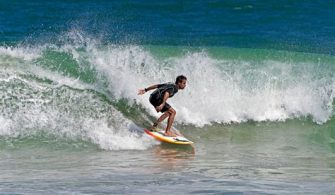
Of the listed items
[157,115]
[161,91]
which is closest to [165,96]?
[161,91]

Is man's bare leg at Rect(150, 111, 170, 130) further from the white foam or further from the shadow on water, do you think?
the white foam

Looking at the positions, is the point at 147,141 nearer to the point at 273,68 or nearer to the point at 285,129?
the point at 285,129

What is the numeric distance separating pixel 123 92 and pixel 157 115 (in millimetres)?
886

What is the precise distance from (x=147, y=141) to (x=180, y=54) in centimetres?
828

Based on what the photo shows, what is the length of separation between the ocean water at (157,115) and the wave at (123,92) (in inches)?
1.1

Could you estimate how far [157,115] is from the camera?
47.8ft

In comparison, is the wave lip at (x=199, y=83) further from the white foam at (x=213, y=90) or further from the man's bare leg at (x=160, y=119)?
the man's bare leg at (x=160, y=119)

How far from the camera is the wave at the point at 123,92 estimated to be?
13.8 metres

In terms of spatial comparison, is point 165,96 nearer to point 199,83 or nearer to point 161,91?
point 161,91

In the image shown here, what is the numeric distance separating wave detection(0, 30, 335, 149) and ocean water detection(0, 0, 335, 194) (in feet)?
0.09

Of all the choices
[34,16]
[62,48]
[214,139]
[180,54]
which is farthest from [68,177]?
[34,16]

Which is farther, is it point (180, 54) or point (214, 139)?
point (180, 54)

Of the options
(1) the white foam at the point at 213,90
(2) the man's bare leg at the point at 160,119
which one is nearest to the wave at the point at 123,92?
(1) the white foam at the point at 213,90

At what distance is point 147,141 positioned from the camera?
13.2 m
